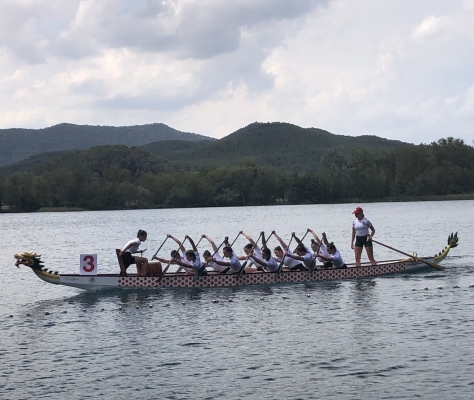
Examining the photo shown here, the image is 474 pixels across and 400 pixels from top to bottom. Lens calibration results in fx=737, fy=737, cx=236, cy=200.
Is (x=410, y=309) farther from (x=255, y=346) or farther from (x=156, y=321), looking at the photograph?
(x=156, y=321)

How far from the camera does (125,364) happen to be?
1836 centimetres

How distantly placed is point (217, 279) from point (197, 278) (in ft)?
2.75

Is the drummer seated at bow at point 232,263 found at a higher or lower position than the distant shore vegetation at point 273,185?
lower

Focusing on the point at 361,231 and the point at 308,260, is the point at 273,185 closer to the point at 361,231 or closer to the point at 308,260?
the point at 361,231

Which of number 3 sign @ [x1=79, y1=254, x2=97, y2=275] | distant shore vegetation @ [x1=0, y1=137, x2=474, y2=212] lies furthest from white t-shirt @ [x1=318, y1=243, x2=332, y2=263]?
distant shore vegetation @ [x1=0, y1=137, x2=474, y2=212]

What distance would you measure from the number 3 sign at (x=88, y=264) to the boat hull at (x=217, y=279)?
19 centimetres

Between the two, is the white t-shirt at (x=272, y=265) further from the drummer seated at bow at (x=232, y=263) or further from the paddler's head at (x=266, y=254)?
the drummer seated at bow at (x=232, y=263)

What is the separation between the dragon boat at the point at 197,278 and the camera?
27.3 m

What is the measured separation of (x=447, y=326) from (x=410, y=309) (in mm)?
2976

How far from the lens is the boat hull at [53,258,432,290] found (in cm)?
2772

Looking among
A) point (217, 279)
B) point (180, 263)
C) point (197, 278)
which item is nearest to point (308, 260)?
point (217, 279)

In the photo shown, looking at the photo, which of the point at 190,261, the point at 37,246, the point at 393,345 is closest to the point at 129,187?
the point at 37,246

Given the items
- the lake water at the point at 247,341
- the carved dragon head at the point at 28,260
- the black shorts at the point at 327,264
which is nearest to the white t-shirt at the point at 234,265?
the lake water at the point at 247,341

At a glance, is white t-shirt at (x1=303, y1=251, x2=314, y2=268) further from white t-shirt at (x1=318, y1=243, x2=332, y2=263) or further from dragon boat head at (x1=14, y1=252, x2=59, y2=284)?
dragon boat head at (x1=14, y1=252, x2=59, y2=284)
